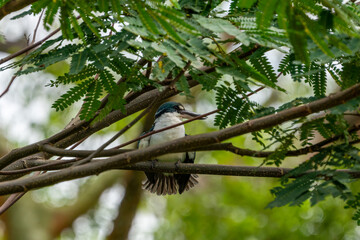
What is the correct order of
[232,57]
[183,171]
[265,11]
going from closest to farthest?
[265,11] < [232,57] < [183,171]

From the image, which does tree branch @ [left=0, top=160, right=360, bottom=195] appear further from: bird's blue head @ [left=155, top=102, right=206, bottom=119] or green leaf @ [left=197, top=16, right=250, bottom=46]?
bird's blue head @ [left=155, top=102, right=206, bottom=119]

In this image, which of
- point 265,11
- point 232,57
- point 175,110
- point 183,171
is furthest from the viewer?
point 175,110

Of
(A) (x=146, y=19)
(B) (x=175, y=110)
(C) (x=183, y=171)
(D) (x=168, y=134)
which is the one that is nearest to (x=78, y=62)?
(A) (x=146, y=19)

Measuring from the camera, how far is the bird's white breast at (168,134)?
3939 mm

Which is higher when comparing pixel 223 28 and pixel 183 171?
pixel 223 28

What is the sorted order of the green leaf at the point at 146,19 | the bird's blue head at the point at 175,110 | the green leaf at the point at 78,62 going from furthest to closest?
the bird's blue head at the point at 175,110 < the green leaf at the point at 78,62 < the green leaf at the point at 146,19

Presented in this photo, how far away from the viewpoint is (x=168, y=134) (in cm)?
397

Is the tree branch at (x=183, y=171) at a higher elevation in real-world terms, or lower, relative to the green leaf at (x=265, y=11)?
lower

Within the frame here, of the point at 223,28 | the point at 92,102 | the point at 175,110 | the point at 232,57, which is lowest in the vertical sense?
the point at 175,110

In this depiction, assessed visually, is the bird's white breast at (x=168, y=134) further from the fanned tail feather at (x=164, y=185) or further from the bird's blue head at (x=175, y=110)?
the fanned tail feather at (x=164, y=185)

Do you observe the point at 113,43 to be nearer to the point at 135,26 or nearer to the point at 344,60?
the point at 135,26

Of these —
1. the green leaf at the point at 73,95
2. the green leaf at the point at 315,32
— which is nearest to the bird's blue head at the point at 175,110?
the green leaf at the point at 73,95

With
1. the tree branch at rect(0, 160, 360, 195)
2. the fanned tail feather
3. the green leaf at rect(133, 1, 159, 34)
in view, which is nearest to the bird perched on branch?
the fanned tail feather

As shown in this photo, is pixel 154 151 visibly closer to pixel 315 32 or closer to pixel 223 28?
pixel 223 28
